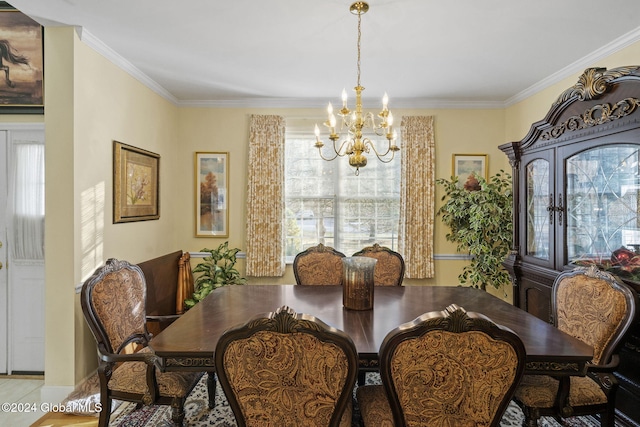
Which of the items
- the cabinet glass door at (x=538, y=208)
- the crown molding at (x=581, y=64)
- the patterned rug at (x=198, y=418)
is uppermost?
the crown molding at (x=581, y=64)

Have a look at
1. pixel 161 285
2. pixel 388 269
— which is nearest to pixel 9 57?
pixel 161 285

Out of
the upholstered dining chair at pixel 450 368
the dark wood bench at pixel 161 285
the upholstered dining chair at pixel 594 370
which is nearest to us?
the upholstered dining chair at pixel 450 368

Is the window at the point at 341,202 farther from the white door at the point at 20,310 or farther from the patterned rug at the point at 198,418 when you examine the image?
the white door at the point at 20,310

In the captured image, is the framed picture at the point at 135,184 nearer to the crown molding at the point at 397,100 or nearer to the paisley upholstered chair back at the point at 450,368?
the crown molding at the point at 397,100

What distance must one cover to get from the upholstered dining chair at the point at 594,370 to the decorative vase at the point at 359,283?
2.97ft

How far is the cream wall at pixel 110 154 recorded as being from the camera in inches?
97.9

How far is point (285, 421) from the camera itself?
4.13 ft

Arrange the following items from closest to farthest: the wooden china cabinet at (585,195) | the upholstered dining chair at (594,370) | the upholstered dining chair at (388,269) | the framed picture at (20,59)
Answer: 1. the upholstered dining chair at (594,370)
2. the wooden china cabinet at (585,195)
3. the framed picture at (20,59)
4. the upholstered dining chair at (388,269)

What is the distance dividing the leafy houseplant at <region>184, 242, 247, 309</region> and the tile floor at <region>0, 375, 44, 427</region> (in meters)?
1.40

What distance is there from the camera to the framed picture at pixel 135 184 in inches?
118

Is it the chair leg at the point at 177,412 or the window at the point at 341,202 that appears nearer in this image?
the chair leg at the point at 177,412

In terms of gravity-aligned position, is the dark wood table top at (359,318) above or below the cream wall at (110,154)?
below

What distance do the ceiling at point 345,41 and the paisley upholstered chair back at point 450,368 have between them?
199 cm

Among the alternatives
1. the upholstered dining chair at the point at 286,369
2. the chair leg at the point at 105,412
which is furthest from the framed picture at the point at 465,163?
the chair leg at the point at 105,412
